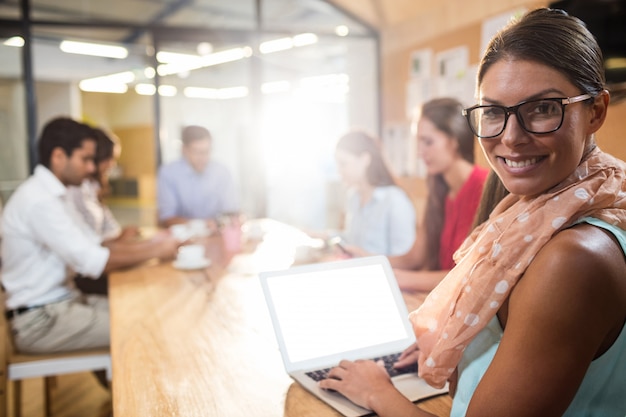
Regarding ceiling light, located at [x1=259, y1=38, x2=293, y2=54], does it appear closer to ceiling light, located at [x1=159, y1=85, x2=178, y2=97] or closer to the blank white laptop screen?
ceiling light, located at [x1=159, y1=85, x2=178, y2=97]

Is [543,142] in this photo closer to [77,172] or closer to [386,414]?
[386,414]

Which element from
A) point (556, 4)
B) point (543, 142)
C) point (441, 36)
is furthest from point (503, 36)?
point (441, 36)

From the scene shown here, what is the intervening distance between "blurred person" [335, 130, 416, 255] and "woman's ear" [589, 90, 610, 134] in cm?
161

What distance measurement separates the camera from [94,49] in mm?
4141

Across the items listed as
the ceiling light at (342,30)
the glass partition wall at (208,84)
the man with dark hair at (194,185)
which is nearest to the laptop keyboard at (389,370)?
the man with dark hair at (194,185)

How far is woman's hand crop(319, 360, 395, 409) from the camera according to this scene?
33.3 inches

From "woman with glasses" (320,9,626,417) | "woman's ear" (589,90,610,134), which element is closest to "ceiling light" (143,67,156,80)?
"woman with glasses" (320,9,626,417)

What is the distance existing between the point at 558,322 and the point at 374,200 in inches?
71.0

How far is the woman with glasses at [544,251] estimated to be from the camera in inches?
23.6

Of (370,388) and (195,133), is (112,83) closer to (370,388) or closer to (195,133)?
(195,133)

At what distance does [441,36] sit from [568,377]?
371 centimetres

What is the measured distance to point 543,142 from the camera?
0.66m

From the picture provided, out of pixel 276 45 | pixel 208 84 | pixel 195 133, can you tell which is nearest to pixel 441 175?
pixel 195 133

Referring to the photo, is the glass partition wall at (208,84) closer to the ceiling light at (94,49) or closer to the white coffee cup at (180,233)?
the ceiling light at (94,49)
